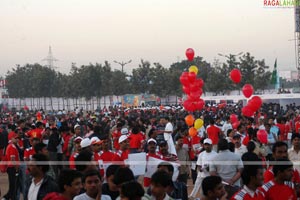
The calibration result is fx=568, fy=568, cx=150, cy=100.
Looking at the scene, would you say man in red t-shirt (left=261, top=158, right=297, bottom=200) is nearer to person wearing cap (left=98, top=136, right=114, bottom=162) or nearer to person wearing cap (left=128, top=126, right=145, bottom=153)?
person wearing cap (left=98, top=136, right=114, bottom=162)

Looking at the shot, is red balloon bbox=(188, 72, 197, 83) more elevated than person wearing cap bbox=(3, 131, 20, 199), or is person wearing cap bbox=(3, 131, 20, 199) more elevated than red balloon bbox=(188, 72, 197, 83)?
red balloon bbox=(188, 72, 197, 83)

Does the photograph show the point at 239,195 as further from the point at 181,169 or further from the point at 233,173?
the point at 181,169

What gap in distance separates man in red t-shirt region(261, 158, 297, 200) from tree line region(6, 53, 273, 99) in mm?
50633

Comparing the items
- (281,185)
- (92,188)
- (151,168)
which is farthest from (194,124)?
(92,188)

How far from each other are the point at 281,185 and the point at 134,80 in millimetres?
61042

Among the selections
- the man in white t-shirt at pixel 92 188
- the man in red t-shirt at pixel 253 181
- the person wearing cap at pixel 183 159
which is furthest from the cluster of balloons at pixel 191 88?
the man in white t-shirt at pixel 92 188

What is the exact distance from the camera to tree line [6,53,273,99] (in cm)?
5738

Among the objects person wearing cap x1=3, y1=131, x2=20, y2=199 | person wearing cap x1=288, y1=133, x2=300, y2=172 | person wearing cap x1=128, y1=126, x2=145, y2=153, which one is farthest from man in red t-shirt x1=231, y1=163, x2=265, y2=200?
person wearing cap x1=128, y1=126, x2=145, y2=153

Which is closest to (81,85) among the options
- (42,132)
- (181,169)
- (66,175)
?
(42,132)

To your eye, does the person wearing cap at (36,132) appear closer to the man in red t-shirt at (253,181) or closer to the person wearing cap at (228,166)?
the person wearing cap at (228,166)

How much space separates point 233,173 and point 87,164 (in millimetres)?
2068

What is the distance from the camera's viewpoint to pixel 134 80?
218 feet

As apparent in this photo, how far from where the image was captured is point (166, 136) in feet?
41.7

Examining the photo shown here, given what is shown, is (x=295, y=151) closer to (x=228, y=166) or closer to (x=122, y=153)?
(x=228, y=166)
